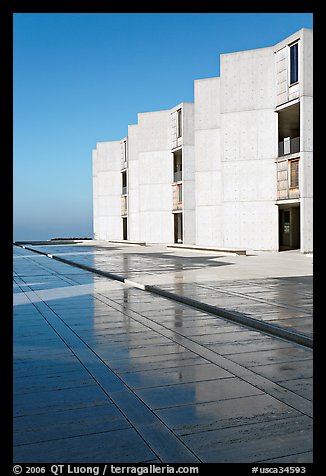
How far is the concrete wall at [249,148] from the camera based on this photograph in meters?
28.7

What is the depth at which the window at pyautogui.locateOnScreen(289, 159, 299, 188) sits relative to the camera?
26.8 metres

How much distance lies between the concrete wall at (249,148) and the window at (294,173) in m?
1.53

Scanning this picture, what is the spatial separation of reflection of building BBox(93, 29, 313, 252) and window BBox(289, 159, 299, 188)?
0.18ft

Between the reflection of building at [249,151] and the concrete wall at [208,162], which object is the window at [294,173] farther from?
the concrete wall at [208,162]

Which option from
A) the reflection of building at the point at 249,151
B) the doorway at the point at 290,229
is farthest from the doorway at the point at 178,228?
the doorway at the point at 290,229

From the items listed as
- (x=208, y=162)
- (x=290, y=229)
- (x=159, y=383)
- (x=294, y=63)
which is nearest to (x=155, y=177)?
(x=208, y=162)

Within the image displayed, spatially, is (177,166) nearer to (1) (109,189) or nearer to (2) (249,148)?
(1) (109,189)

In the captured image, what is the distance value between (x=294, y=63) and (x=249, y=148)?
5.44m

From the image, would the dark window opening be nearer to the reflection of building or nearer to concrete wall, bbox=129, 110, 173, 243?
the reflection of building

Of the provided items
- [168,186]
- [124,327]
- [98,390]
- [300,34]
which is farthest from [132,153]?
[98,390]

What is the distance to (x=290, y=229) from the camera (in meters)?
31.6

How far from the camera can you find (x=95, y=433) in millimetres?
4027

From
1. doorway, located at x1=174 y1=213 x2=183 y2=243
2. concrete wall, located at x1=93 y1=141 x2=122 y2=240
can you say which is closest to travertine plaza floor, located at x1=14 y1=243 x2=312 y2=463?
doorway, located at x1=174 y1=213 x2=183 y2=243
